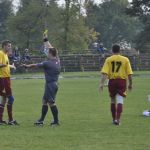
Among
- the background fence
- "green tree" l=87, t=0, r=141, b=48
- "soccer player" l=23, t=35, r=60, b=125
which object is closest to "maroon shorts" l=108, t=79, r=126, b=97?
"soccer player" l=23, t=35, r=60, b=125

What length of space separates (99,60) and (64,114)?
134ft

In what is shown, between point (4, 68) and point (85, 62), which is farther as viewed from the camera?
point (85, 62)

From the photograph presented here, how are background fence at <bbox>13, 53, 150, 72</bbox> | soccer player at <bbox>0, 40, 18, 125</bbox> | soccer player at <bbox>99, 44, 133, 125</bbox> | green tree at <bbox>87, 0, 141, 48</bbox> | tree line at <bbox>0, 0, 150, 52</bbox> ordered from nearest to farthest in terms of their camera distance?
soccer player at <bbox>99, 44, 133, 125</bbox> < soccer player at <bbox>0, 40, 18, 125</bbox> < background fence at <bbox>13, 53, 150, 72</bbox> < tree line at <bbox>0, 0, 150, 52</bbox> < green tree at <bbox>87, 0, 141, 48</bbox>

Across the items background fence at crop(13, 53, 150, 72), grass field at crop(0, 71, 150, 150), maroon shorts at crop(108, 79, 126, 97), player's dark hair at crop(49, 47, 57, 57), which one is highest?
player's dark hair at crop(49, 47, 57, 57)

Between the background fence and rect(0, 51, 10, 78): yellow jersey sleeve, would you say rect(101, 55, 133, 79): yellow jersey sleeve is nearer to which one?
rect(0, 51, 10, 78): yellow jersey sleeve

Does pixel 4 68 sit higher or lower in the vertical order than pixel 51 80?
higher

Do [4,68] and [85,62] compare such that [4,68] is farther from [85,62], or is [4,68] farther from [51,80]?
[85,62]

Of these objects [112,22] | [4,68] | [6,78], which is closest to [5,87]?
[6,78]

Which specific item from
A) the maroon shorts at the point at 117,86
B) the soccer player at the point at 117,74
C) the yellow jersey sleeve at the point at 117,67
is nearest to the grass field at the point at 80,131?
the soccer player at the point at 117,74

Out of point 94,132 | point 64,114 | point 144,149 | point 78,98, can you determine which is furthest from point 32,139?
point 78,98

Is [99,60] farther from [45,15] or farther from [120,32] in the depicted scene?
[120,32]

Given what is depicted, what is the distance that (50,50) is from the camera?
15055 millimetres

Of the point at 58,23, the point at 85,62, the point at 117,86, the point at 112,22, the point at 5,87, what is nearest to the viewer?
the point at 117,86

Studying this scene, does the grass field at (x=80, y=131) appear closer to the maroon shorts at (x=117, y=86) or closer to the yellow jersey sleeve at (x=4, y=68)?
the maroon shorts at (x=117, y=86)
